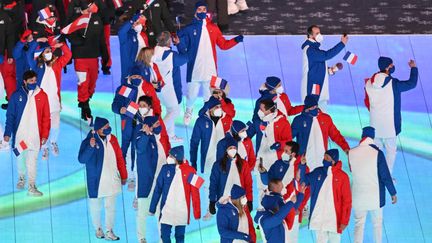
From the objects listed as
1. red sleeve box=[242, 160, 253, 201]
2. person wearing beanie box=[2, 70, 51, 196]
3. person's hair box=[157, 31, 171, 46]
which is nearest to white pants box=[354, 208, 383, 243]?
red sleeve box=[242, 160, 253, 201]

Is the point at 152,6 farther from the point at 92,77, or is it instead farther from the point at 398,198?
the point at 398,198

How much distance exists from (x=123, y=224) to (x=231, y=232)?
238cm

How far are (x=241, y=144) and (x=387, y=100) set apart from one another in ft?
7.19

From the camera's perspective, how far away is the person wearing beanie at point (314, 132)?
19125 millimetres

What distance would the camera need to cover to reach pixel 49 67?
20000 millimetres

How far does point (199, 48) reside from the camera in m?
21.0

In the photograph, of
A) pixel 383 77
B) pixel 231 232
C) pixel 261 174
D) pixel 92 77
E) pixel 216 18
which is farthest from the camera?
pixel 216 18

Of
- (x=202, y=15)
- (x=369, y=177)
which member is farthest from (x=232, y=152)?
(x=202, y=15)

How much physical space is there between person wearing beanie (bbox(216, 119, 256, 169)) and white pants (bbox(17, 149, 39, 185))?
92.9 inches

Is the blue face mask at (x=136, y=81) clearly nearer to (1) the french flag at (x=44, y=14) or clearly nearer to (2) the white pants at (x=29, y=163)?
(2) the white pants at (x=29, y=163)

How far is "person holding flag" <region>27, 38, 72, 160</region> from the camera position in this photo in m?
20.0

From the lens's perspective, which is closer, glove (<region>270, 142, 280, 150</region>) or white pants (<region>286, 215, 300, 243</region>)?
white pants (<region>286, 215, 300, 243</region>)

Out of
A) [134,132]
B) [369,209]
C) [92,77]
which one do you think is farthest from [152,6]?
[369,209]

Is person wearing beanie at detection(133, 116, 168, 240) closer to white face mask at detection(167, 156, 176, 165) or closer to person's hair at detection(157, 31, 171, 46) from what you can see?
white face mask at detection(167, 156, 176, 165)
